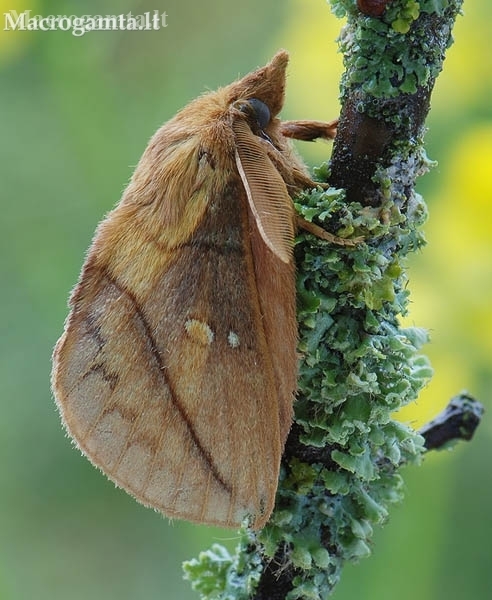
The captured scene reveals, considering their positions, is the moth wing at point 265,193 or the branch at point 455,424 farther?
the branch at point 455,424

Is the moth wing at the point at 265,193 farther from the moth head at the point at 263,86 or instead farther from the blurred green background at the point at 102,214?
the blurred green background at the point at 102,214

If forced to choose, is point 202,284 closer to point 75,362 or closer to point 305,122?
point 75,362

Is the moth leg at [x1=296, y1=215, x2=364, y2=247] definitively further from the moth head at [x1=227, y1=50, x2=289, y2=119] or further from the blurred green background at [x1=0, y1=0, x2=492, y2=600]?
the blurred green background at [x1=0, y1=0, x2=492, y2=600]

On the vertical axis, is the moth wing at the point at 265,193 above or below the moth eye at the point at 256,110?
below

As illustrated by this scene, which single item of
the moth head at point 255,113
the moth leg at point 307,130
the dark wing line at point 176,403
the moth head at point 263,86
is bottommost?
the dark wing line at point 176,403
